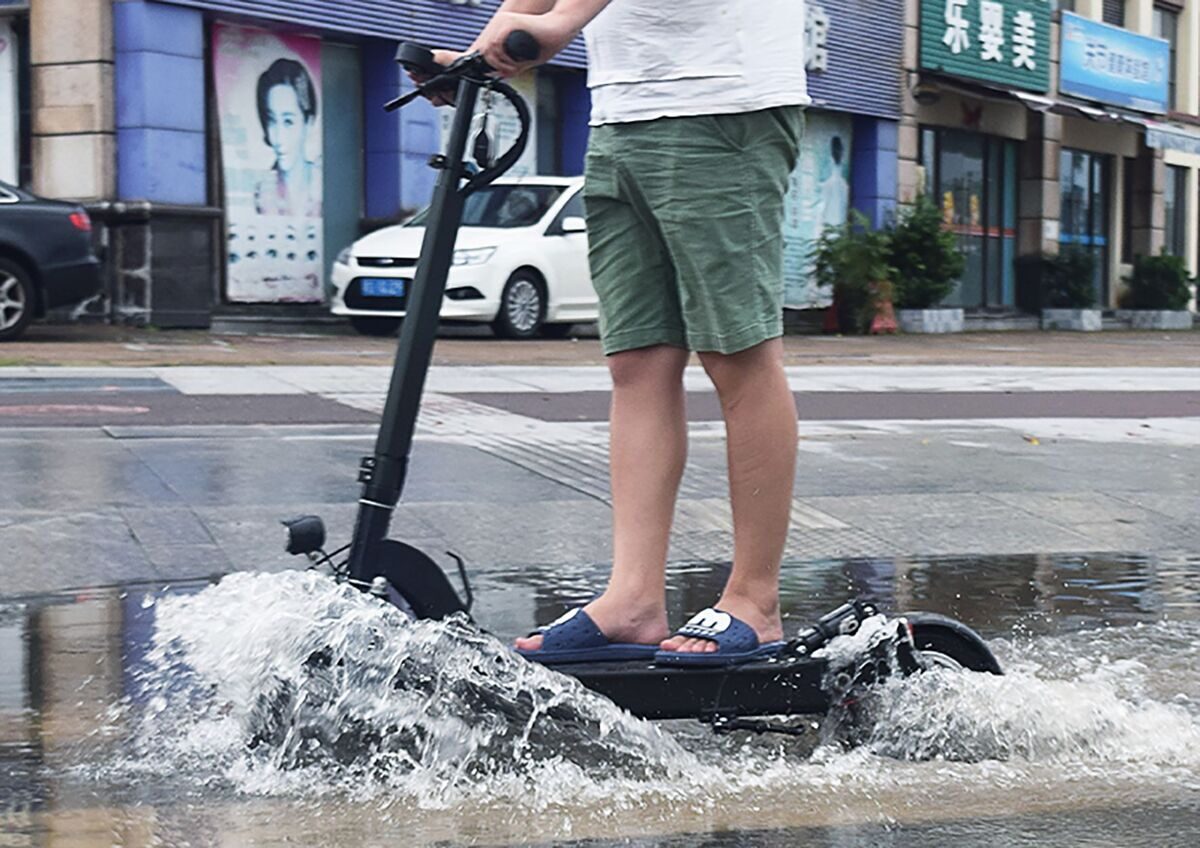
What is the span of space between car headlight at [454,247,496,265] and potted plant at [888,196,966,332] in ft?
A: 27.9

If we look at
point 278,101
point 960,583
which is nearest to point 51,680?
point 960,583

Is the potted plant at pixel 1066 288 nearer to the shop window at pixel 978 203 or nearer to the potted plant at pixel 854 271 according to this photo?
the shop window at pixel 978 203

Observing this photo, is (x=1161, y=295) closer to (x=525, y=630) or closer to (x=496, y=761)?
(x=525, y=630)

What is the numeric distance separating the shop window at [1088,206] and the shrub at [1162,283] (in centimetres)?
74

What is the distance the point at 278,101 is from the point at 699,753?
633 inches

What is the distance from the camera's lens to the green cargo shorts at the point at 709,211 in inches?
129

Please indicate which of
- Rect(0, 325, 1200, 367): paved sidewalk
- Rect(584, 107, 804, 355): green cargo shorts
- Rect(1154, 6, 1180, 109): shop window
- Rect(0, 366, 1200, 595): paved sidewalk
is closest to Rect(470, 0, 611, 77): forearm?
Rect(584, 107, 804, 355): green cargo shorts

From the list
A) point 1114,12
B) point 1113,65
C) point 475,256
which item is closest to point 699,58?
point 475,256

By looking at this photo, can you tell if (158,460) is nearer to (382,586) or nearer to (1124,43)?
(382,586)

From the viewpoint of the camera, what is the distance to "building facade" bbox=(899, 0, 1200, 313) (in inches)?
1096

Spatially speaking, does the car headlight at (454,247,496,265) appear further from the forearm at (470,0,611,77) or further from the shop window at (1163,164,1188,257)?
the shop window at (1163,164,1188,257)

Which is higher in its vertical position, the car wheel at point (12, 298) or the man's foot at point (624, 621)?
the car wheel at point (12, 298)

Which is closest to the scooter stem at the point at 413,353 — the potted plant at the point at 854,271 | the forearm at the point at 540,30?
the forearm at the point at 540,30

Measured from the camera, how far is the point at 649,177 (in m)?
3.31
